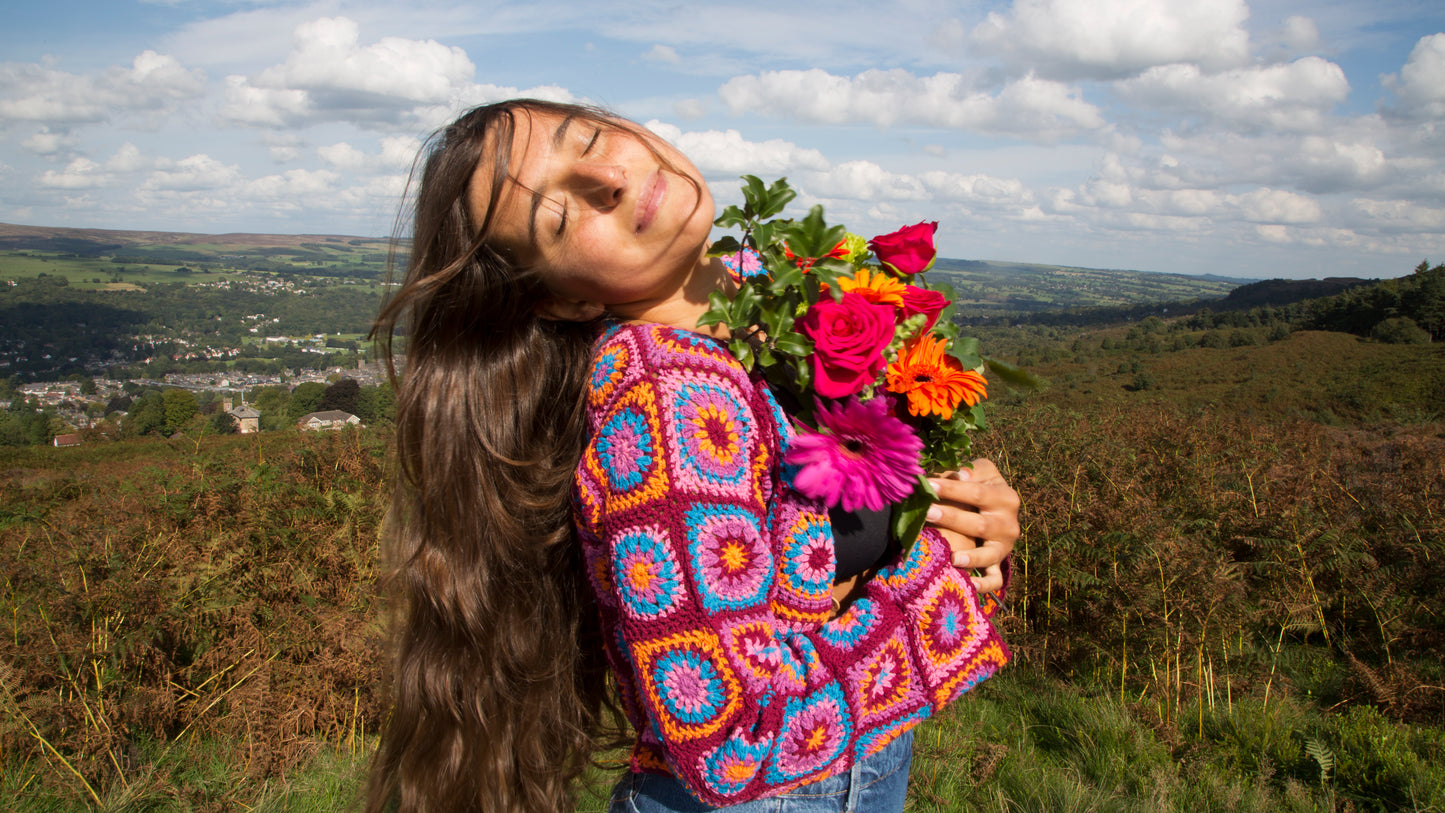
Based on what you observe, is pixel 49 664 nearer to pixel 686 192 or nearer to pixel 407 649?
pixel 407 649

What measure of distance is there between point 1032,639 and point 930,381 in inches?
148

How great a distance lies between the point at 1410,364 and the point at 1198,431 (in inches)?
917

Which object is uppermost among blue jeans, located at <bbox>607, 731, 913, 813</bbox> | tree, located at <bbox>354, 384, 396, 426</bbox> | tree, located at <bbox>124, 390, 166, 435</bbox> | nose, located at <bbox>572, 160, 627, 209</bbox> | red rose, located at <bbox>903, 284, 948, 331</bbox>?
nose, located at <bbox>572, 160, 627, 209</bbox>

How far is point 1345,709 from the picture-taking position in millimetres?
4352

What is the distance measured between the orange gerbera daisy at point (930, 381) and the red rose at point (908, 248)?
207mm

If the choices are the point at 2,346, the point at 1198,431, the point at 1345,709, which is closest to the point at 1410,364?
the point at 1198,431

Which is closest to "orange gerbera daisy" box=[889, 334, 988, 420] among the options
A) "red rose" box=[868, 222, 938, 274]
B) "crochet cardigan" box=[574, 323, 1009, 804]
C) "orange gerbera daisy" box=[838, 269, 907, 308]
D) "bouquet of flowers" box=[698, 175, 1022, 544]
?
"bouquet of flowers" box=[698, 175, 1022, 544]

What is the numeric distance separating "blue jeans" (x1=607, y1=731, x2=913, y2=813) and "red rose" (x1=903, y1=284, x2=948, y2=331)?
0.92 meters

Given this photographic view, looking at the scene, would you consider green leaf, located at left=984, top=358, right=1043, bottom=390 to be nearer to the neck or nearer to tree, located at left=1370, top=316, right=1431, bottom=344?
the neck

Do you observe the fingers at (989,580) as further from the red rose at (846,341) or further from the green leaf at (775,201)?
the green leaf at (775,201)

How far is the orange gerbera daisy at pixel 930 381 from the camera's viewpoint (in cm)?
155

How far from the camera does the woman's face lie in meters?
1.50

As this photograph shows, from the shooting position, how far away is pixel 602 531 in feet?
4.31

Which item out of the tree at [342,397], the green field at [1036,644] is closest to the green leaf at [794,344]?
the green field at [1036,644]
